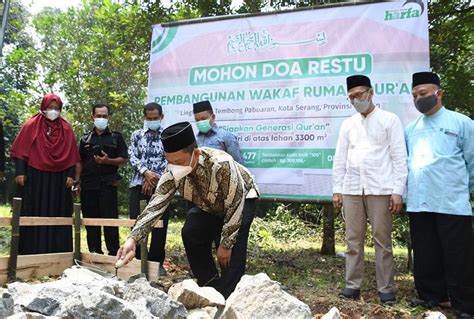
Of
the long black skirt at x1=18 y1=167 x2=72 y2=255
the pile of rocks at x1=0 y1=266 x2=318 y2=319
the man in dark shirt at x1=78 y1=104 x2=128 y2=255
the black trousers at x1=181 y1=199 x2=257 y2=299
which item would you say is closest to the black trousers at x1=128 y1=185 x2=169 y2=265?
the man in dark shirt at x1=78 y1=104 x2=128 y2=255

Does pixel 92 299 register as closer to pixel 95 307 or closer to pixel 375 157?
pixel 95 307

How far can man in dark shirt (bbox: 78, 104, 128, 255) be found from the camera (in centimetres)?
486

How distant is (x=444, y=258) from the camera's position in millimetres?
3432

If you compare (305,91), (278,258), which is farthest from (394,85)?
(278,258)

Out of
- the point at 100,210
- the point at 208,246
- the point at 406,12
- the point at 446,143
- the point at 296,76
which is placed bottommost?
the point at 208,246

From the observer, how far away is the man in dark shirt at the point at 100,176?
191 inches

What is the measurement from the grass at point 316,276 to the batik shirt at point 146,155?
3.24 ft

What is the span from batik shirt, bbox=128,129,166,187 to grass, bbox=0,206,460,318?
0.99m

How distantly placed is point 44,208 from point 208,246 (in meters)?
2.17

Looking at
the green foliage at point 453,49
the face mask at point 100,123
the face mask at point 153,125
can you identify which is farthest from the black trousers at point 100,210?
the green foliage at point 453,49

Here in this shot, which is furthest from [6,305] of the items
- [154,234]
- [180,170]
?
[154,234]

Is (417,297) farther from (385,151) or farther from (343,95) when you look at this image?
(343,95)

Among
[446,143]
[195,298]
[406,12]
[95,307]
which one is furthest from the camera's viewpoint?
[406,12]

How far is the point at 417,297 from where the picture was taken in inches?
144
